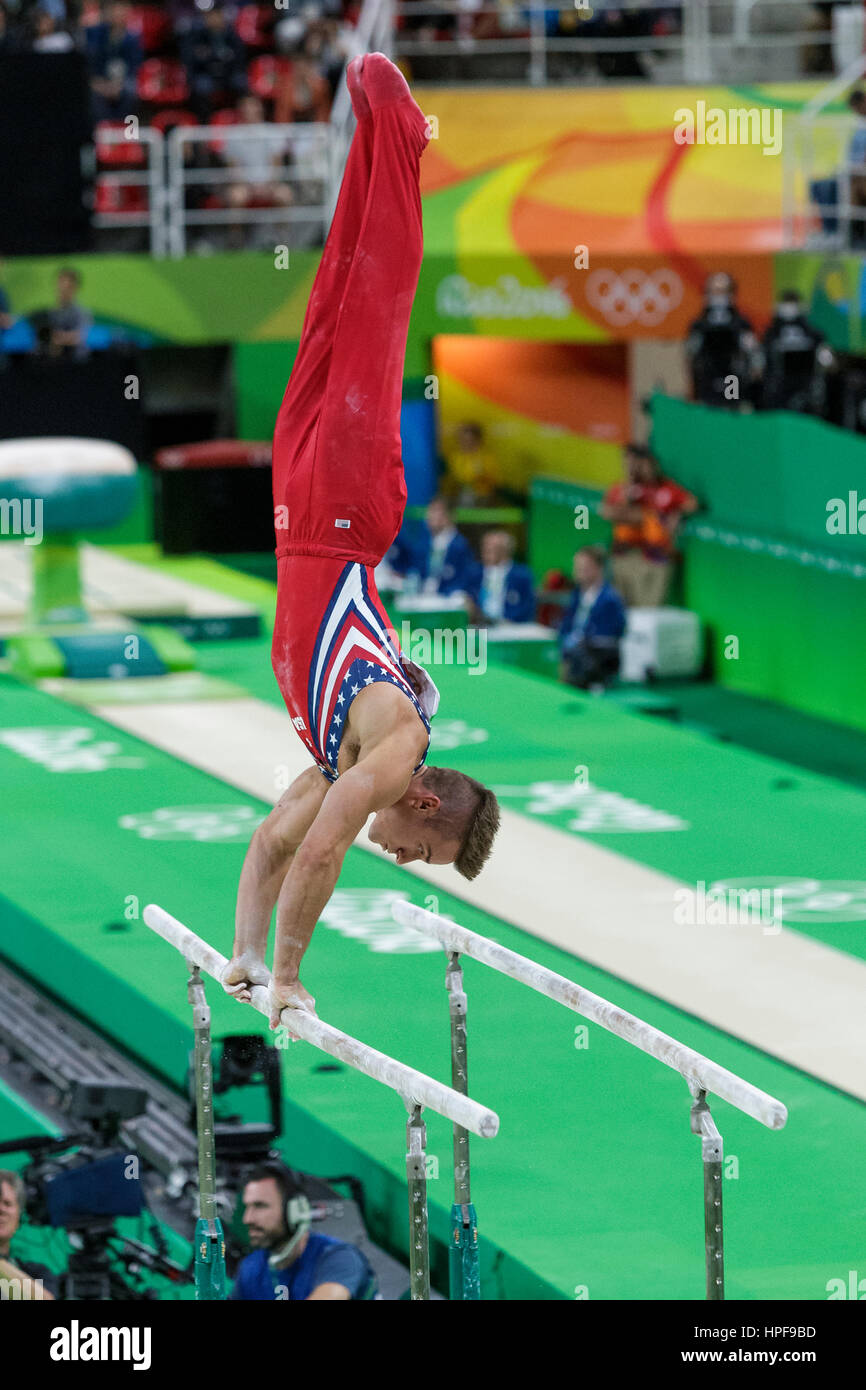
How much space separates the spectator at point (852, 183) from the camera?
13.4 metres

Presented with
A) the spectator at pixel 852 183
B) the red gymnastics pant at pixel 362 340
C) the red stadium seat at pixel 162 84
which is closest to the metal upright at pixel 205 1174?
the red gymnastics pant at pixel 362 340

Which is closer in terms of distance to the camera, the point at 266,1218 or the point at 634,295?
the point at 266,1218

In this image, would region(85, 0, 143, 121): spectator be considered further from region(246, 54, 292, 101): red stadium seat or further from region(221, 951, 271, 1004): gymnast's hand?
region(221, 951, 271, 1004): gymnast's hand

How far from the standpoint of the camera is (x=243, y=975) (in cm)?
443

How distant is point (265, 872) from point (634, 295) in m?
11.4

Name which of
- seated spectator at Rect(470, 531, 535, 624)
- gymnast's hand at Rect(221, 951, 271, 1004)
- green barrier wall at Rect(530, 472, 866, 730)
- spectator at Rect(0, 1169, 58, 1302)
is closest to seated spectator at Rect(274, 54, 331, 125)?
green barrier wall at Rect(530, 472, 866, 730)

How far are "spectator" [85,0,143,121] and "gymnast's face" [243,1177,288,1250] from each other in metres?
11.8

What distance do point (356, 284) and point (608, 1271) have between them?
7.76 ft

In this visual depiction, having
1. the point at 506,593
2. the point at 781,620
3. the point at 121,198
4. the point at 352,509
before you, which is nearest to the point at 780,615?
the point at 781,620

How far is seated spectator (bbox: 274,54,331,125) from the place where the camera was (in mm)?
16188

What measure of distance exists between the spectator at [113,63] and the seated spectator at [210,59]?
57cm

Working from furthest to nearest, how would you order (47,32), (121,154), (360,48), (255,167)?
(121,154) < (255,167) < (360,48) < (47,32)

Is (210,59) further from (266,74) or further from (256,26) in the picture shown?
(256,26)
